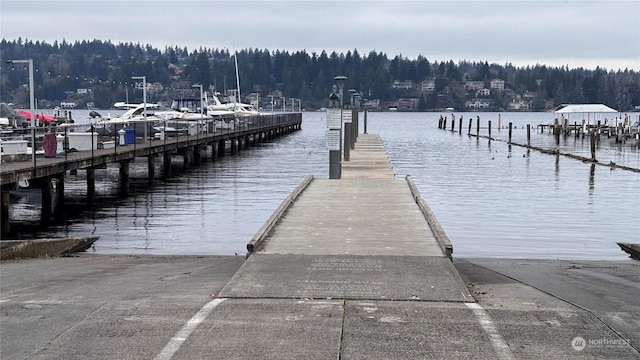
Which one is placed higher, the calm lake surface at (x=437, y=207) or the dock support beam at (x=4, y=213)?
the dock support beam at (x=4, y=213)

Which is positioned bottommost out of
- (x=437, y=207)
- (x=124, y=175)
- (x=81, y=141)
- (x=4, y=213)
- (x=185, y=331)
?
(x=437, y=207)

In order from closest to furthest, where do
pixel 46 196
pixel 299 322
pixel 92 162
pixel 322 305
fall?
1. pixel 299 322
2. pixel 322 305
3. pixel 46 196
4. pixel 92 162

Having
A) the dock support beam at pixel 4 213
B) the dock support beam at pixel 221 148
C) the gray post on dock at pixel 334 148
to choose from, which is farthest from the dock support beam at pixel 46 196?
the dock support beam at pixel 221 148

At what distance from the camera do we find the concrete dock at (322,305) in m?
8.21

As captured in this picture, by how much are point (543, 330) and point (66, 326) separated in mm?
5085

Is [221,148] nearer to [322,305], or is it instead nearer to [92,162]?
[92,162]

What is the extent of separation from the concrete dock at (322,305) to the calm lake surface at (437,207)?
4792 mm

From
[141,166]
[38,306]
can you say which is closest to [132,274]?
[38,306]

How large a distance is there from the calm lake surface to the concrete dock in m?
4.79

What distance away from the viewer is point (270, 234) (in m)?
14.4

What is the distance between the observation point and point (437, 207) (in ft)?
85.8

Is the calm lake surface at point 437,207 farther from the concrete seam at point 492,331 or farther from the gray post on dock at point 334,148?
the concrete seam at point 492,331

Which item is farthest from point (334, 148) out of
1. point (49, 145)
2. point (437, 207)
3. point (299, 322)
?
point (299, 322)

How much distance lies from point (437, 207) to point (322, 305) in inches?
668
